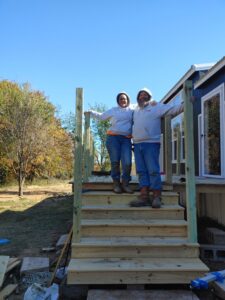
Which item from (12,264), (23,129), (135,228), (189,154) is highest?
(23,129)

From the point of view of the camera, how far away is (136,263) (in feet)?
13.4

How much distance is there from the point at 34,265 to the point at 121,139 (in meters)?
2.19

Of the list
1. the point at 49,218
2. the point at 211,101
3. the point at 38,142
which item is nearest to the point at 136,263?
the point at 211,101

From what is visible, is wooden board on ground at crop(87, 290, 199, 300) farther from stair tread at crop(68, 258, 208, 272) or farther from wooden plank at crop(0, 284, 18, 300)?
wooden plank at crop(0, 284, 18, 300)

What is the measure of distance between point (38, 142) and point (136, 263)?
50.9 ft

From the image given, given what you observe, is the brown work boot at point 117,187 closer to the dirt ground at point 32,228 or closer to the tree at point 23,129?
the dirt ground at point 32,228

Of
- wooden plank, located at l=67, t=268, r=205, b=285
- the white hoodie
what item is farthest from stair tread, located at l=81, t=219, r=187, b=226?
the white hoodie

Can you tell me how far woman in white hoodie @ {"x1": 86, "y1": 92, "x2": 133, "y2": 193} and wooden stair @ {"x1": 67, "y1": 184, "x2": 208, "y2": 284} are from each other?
1.05 feet

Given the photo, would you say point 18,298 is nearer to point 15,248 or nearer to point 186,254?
point 186,254

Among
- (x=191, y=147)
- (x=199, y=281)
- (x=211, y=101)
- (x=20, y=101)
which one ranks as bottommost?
(x=199, y=281)

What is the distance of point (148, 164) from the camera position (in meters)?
4.82

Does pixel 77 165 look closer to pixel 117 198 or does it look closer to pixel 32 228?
pixel 117 198

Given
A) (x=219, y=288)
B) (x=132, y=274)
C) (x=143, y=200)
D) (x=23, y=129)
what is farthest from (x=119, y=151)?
(x=23, y=129)

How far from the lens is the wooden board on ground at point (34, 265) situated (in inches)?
203
